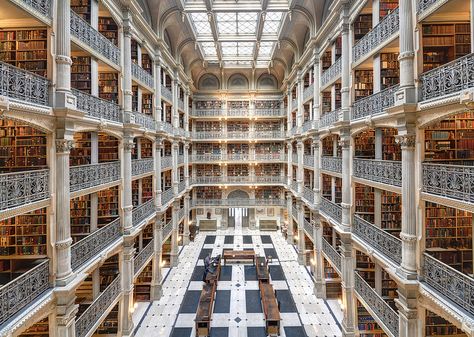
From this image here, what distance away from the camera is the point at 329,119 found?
11336 millimetres

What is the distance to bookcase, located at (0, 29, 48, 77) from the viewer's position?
6.51 meters

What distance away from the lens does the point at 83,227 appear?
8484mm

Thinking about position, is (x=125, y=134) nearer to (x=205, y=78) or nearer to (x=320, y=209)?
(x=320, y=209)

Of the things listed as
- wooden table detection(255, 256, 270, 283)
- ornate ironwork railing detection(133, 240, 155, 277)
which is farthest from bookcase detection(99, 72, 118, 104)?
wooden table detection(255, 256, 270, 283)

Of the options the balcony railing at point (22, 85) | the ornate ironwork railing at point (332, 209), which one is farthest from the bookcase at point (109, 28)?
the ornate ironwork railing at point (332, 209)

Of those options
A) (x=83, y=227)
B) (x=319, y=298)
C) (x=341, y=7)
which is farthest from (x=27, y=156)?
(x=319, y=298)

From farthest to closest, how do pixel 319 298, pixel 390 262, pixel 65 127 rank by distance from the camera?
1. pixel 319 298
2. pixel 390 262
3. pixel 65 127

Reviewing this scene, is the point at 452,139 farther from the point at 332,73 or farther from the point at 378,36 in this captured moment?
the point at 332,73

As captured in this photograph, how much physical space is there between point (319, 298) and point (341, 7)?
10.6m

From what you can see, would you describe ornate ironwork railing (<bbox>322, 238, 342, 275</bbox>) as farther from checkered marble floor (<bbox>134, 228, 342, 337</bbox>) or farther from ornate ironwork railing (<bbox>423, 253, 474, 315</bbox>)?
ornate ironwork railing (<bbox>423, 253, 474, 315</bbox>)

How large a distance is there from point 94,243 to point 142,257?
4.01 meters

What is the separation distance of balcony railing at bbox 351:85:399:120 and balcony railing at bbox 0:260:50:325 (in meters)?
7.74

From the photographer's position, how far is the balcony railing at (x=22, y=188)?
4773mm

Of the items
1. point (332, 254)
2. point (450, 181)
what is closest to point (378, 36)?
point (450, 181)
